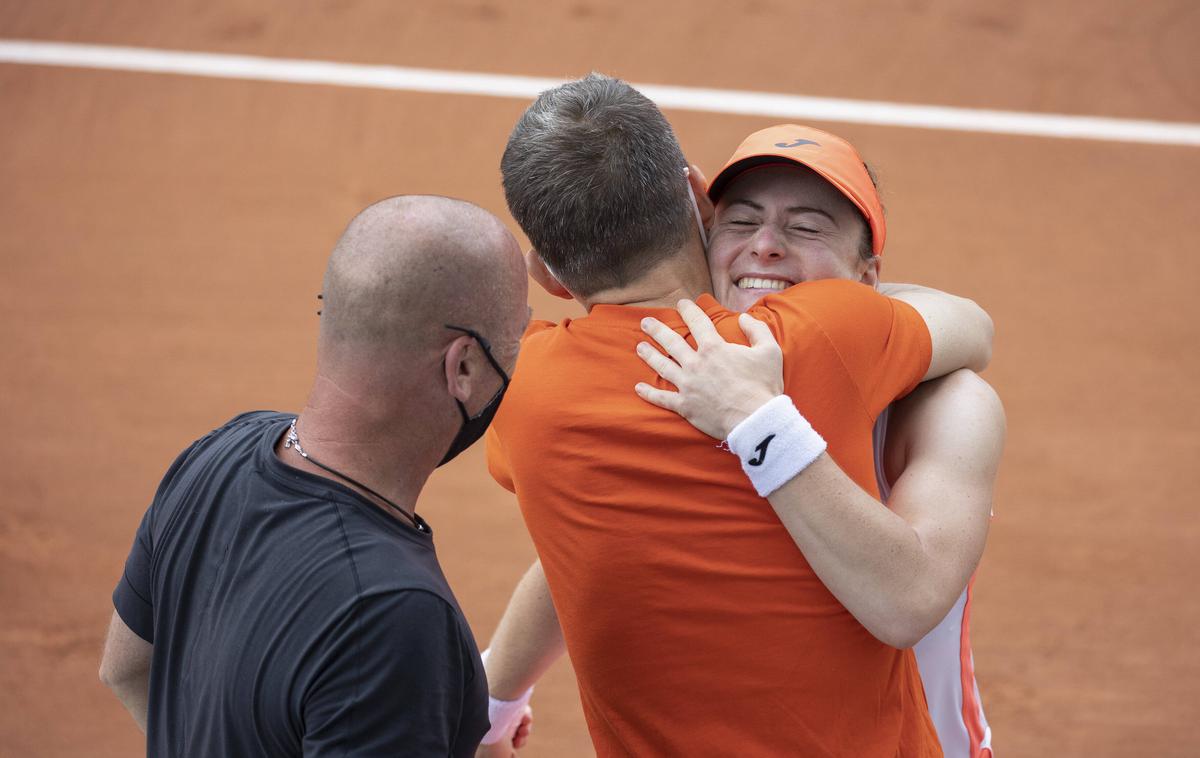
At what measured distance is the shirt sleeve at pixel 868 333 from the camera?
7.94 ft

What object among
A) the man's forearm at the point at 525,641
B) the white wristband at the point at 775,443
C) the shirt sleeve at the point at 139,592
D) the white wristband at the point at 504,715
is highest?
the white wristband at the point at 775,443

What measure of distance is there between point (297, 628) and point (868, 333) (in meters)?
1.15

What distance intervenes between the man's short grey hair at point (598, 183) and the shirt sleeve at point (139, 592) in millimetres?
923

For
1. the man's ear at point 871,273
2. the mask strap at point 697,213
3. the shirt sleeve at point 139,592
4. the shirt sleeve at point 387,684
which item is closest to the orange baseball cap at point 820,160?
the man's ear at point 871,273

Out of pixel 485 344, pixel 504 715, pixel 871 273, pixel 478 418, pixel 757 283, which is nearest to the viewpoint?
pixel 485 344

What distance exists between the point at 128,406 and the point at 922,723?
16.2 ft

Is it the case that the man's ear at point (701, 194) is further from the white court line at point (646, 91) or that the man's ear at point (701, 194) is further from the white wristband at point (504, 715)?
the white court line at point (646, 91)

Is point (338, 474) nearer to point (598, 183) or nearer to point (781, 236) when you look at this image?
point (598, 183)

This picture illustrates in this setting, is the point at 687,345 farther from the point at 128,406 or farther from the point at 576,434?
the point at 128,406

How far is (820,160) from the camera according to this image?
2814mm

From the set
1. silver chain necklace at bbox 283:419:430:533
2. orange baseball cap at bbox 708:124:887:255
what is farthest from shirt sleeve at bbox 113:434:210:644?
orange baseball cap at bbox 708:124:887:255

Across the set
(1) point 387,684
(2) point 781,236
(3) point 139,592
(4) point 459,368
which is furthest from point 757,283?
(3) point 139,592

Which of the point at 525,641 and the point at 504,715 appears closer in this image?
the point at 525,641

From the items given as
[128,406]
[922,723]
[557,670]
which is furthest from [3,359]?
[922,723]
